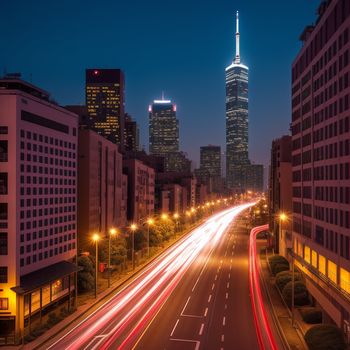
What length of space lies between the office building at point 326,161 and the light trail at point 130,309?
16854mm

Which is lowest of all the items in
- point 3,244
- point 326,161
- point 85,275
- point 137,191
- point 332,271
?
point 85,275

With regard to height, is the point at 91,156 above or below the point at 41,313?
above

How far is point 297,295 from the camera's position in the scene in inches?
2133

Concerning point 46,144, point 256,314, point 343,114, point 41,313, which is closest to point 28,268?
point 41,313

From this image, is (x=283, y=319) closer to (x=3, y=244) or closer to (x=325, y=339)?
(x=325, y=339)

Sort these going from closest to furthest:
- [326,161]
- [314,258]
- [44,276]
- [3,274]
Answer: [3,274]
[44,276]
[326,161]
[314,258]

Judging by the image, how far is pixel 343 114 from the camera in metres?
46.2

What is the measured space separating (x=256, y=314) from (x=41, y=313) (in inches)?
830

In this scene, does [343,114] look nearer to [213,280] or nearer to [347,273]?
[347,273]

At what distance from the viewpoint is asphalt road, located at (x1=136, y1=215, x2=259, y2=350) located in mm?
41062

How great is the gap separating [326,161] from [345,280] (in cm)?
1382

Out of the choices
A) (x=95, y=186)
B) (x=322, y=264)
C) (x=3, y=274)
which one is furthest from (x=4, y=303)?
(x=95, y=186)

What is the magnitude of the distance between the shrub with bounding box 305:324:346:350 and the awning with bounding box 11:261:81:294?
2525cm

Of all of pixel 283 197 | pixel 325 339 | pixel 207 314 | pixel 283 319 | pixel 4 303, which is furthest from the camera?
pixel 283 197
